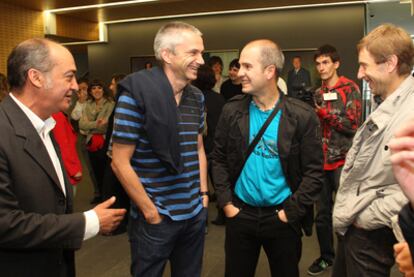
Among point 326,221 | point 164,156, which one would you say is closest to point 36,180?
point 164,156

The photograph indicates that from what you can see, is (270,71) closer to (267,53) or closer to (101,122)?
(267,53)

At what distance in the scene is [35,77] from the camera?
144 cm

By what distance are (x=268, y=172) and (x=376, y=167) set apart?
55 cm

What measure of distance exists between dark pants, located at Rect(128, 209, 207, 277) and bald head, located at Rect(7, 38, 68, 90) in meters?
0.84

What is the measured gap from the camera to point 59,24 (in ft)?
28.1

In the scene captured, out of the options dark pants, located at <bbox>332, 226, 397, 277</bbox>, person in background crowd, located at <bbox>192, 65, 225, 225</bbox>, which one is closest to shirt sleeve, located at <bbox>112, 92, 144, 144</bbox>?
dark pants, located at <bbox>332, 226, 397, 277</bbox>

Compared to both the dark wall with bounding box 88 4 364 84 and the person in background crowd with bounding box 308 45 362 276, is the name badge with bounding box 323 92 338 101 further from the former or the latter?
the dark wall with bounding box 88 4 364 84

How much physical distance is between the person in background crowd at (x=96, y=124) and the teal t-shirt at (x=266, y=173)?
9.94 feet

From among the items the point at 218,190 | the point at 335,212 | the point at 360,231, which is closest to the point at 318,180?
the point at 335,212

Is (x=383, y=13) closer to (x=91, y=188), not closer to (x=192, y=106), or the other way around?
(x=91, y=188)

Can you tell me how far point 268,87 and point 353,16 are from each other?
7.23 m

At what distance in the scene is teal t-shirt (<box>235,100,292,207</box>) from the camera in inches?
76.1

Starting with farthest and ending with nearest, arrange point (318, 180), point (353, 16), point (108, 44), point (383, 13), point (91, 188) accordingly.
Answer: point (108, 44) < point (383, 13) < point (353, 16) < point (91, 188) < point (318, 180)

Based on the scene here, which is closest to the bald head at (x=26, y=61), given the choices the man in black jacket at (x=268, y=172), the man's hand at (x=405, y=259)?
the man in black jacket at (x=268, y=172)
